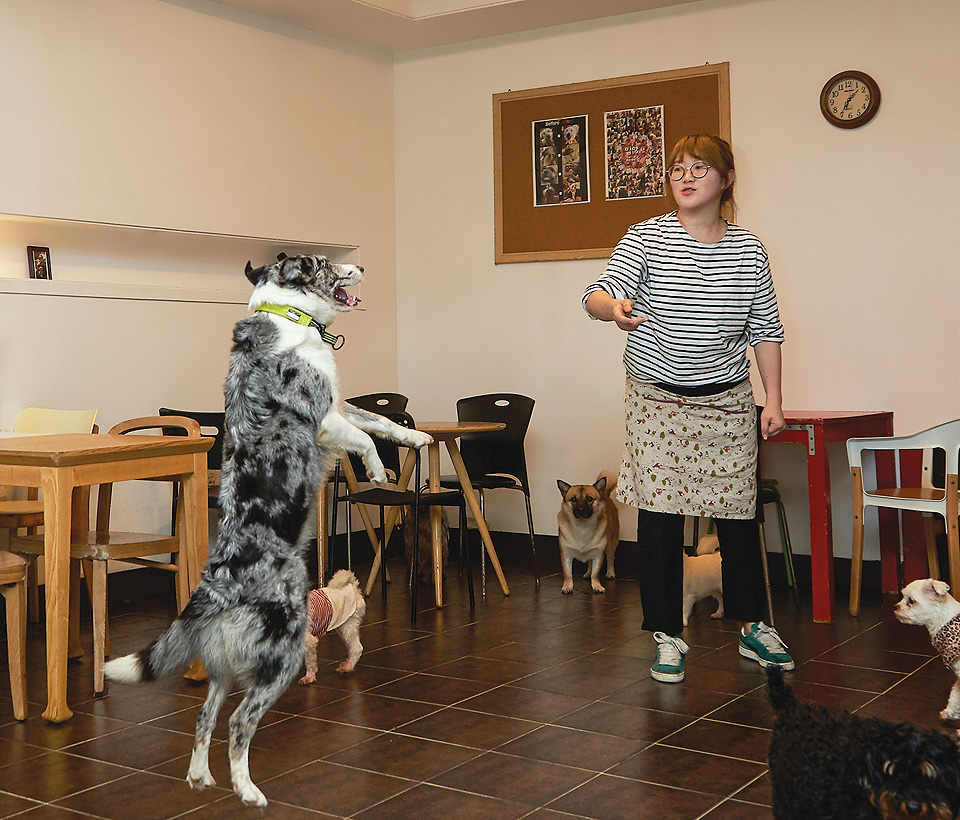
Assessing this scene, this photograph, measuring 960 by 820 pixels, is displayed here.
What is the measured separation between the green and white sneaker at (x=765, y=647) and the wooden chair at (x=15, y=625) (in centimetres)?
230

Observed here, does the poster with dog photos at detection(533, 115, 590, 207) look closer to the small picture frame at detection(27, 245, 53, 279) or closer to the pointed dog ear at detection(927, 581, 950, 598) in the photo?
the small picture frame at detection(27, 245, 53, 279)

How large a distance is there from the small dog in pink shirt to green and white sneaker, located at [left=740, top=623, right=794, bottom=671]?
132 cm

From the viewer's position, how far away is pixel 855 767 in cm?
173

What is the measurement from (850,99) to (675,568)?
2741mm

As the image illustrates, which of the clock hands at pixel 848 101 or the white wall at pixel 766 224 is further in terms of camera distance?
the clock hands at pixel 848 101

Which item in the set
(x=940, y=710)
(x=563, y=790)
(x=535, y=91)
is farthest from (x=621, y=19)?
(x=563, y=790)

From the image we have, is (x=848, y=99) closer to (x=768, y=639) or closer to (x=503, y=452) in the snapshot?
(x=503, y=452)

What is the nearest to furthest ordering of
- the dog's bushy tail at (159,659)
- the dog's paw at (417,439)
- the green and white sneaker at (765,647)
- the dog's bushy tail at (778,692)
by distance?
the dog's bushy tail at (778,692), the dog's bushy tail at (159,659), the dog's paw at (417,439), the green and white sneaker at (765,647)

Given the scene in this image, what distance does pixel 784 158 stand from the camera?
200 inches

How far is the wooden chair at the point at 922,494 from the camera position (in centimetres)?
402

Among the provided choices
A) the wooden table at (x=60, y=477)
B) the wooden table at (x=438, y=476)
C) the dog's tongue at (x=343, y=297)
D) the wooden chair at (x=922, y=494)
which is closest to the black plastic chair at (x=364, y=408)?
the wooden table at (x=438, y=476)

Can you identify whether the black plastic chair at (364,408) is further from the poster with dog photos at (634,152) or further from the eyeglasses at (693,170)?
the eyeglasses at (693,170)

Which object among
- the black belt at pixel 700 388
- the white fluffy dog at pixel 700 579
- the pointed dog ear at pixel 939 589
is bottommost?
the white fluffy dog at pixel 700 579

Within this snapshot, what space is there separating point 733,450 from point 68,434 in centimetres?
234
